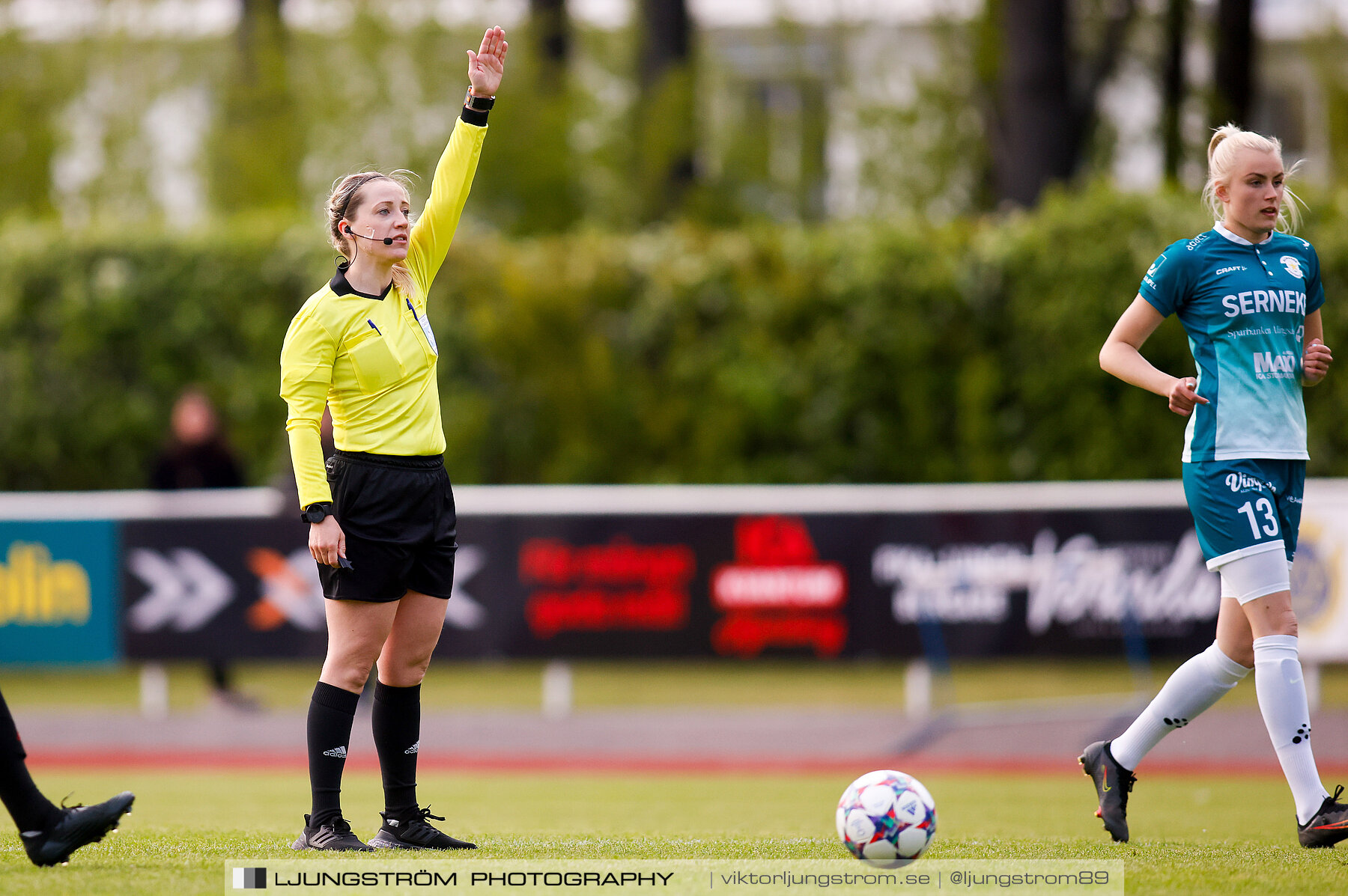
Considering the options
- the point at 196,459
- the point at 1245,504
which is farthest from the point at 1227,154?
the point at 196,459

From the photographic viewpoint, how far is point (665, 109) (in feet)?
52.1

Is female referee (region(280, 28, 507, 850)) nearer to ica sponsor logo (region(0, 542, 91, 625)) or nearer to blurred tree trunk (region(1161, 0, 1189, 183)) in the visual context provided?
ica sponsor logo (region(0, 542, 91, 625))

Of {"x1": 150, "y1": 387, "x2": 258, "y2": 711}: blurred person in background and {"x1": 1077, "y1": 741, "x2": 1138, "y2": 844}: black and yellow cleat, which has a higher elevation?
{"x1": 150, "y1": 387, "x2": 258, "y2": 711}: blurred person in background

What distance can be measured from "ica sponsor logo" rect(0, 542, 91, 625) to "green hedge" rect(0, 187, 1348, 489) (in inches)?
106

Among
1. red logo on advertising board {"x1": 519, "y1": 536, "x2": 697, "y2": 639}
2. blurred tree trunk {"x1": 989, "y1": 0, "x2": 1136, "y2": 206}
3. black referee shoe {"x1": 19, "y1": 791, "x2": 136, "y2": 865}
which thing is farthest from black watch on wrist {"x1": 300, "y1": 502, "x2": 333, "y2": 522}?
blurred tree trunk {"x1": 989, "y1": 0, "x2": 1136, "y2": 206}

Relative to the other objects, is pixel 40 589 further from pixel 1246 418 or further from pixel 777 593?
pixel 1246 418

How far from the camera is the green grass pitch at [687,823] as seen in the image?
4082 mm

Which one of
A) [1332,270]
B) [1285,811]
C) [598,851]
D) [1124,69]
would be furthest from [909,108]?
[598,851]

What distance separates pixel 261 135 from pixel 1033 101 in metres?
8.51

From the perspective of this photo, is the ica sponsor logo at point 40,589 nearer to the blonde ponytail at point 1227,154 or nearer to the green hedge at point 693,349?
the green hedge at point 693,349

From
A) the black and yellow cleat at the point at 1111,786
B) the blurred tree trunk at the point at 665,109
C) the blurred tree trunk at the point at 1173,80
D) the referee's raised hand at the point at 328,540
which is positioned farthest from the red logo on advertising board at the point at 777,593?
the blurred tree trunk at the point at 1173,80

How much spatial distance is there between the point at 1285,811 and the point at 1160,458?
219 inches

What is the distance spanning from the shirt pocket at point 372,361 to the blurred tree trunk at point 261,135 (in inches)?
469

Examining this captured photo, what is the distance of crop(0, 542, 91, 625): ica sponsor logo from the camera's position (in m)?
10.7
